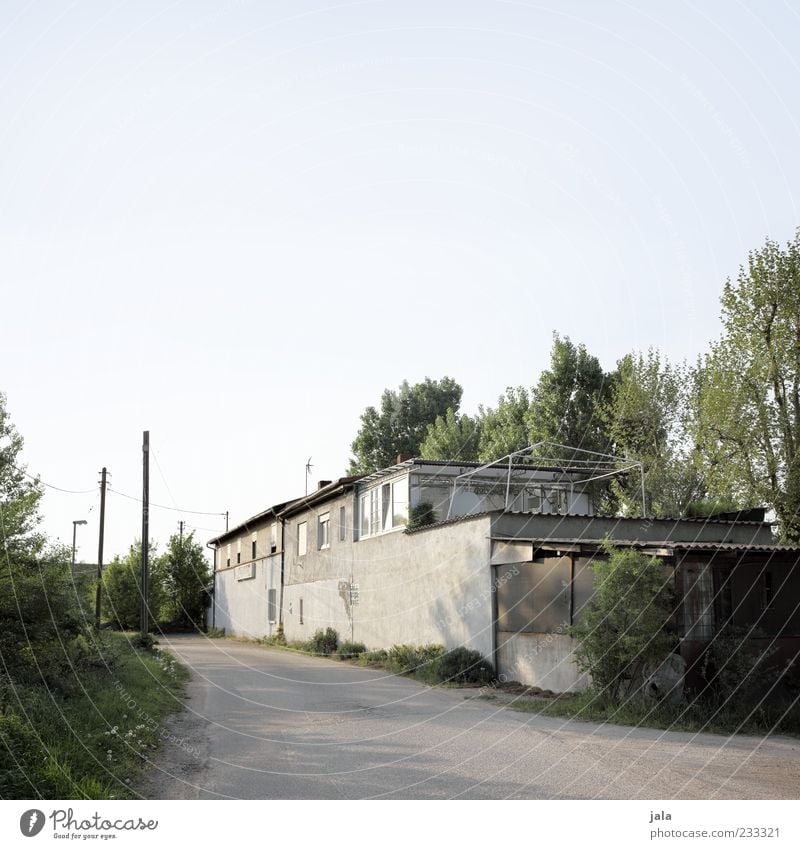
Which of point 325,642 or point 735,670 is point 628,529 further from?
point 325,642

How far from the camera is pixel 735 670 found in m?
14.8

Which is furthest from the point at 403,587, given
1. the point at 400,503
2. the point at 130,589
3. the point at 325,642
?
the point at 130,589

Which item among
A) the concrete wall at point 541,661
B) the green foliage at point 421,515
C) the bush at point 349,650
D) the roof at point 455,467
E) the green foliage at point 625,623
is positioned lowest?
the bush at point 349,650

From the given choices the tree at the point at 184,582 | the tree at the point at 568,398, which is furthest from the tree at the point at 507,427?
the tree at the point at 184,582

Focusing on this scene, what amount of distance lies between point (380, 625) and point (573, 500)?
6.91 m

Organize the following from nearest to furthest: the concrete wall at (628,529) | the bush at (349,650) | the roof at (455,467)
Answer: the concrete wall at (628,529)
the roof at (455,467)
the bush at (349,650)

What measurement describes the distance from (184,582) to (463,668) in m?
36.2

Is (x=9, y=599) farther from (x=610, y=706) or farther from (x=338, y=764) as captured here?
(x=610, y=706)

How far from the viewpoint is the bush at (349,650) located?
27.8 meters

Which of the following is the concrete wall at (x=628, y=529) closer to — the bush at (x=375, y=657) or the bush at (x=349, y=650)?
the bush at (x=375, y=657)

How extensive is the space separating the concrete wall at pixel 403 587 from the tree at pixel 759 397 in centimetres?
534

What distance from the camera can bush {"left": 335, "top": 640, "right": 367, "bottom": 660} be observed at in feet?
91.2

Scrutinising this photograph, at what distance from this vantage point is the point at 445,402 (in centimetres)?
4872

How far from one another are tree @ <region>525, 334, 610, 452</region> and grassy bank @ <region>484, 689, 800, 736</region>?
923 inches
